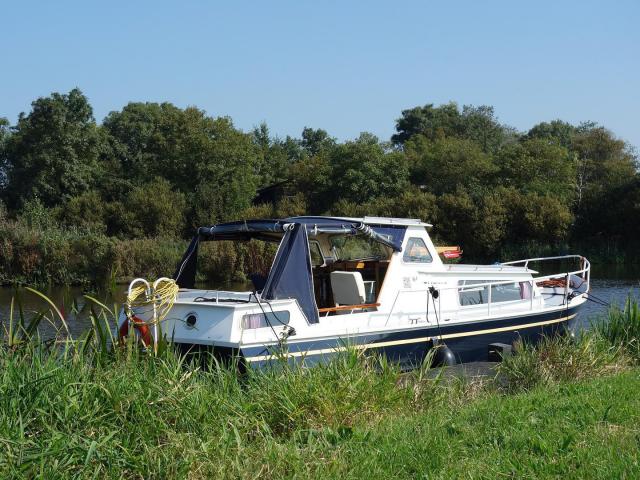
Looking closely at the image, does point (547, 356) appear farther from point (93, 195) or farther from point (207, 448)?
point (93, 195)

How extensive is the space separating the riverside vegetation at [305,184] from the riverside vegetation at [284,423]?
33.9 m

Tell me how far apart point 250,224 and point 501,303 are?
523 centimetres

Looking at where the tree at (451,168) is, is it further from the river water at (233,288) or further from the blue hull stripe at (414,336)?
the blue hull stripe at (414,336)

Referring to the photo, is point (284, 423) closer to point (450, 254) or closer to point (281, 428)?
point (281, 428)

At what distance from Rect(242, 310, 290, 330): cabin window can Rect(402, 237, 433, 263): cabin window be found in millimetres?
3238

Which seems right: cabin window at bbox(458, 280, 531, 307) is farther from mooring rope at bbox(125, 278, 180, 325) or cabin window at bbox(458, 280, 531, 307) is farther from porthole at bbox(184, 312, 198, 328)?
mooring rope at bbox(125, 278, 180, 325)

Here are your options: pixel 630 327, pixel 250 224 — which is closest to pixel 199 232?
pixel 250 224

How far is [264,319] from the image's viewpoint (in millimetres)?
11547

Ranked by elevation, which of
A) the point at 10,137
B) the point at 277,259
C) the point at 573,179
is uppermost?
the point at 10,137

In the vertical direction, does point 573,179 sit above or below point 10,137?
below

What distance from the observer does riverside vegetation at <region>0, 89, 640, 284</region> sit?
48.6m

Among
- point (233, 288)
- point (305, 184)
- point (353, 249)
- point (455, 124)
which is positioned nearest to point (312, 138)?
point (455, 124)

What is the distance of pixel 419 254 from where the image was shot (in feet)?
47.7

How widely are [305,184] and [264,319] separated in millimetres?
48588
